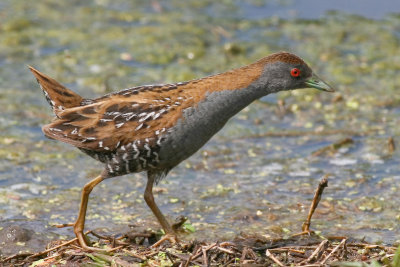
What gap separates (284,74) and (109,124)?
1.39m

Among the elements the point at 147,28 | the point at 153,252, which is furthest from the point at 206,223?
the point at 147,28

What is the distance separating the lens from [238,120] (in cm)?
898

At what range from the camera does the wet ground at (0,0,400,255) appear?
6.98m

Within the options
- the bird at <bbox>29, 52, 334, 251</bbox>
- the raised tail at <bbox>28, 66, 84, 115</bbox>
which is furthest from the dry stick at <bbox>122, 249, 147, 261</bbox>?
the raised tail at <bbox>28, 66, 84, 115</bbox>

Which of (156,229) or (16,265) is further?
(156,229)

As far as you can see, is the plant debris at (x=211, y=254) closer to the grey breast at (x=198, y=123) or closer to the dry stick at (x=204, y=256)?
the dry stick at (x=204, y=256)

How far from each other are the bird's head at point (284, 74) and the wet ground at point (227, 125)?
4.16 feet

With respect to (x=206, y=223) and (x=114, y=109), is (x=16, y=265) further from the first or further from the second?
(x=206, y=223)

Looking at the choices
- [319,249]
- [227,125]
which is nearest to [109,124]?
[319,249]

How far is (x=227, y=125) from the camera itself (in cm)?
884

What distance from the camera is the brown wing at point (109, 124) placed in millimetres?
5918

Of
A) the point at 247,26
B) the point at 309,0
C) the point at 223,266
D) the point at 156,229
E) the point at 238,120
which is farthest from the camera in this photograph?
the point at 309,0

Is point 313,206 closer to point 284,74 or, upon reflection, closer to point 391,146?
point 284,74

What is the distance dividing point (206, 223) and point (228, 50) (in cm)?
375
